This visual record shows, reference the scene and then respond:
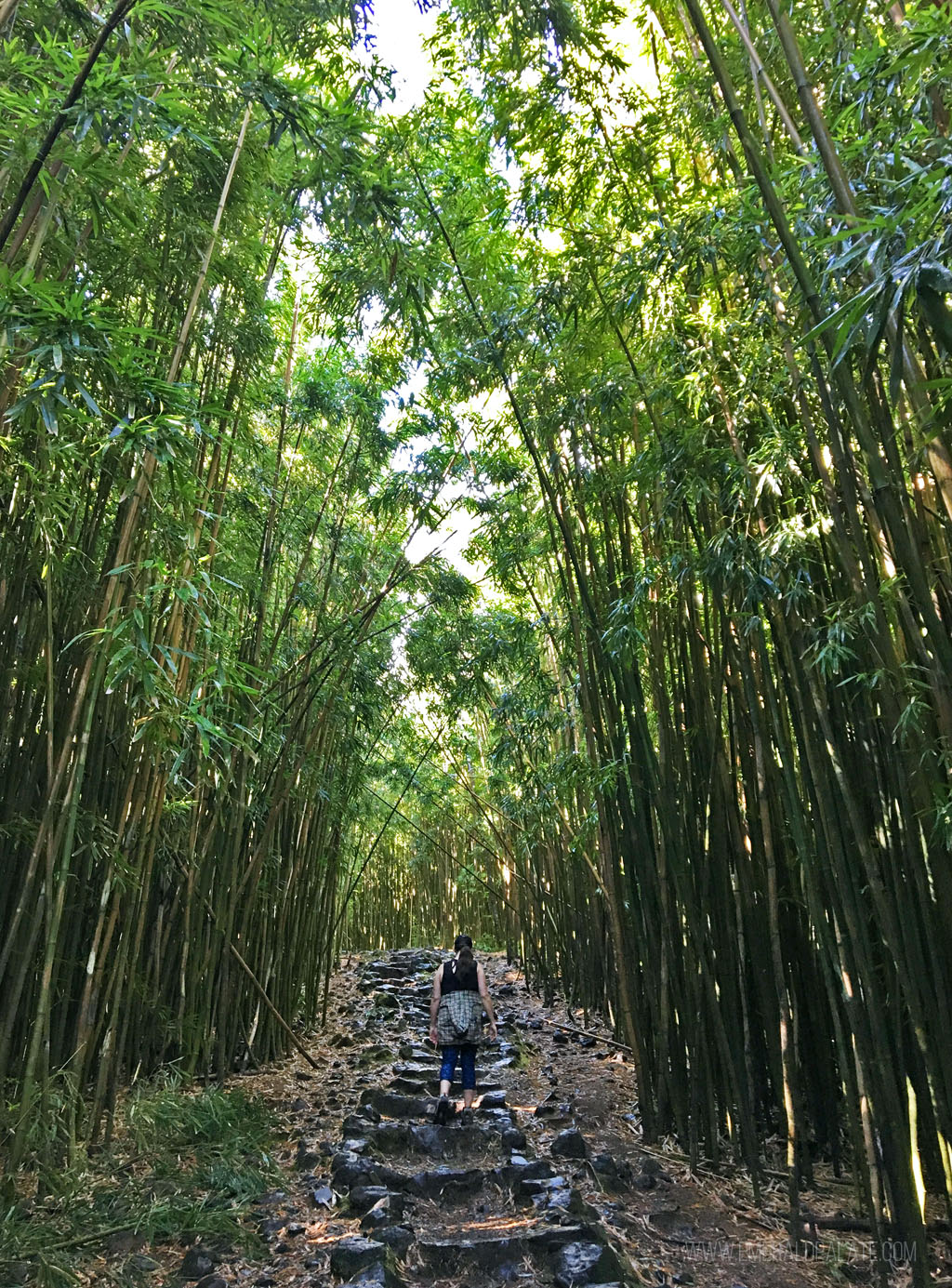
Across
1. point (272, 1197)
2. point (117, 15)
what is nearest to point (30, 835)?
point (272, 1197)

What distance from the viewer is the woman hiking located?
3756 millimetres

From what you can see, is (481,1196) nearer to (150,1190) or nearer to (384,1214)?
(384,1214)

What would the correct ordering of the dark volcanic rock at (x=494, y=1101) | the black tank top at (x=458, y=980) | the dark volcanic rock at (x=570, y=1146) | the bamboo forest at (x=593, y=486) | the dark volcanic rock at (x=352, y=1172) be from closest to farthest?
the bamboo forest at (x=593, y=486), the dark volcanic rock at (x=352, y=1172), the dark volcanic rock at (x=570, y=1146), the dark volcanic rock at (x=494, y=1101), the black tank top at (x=458, y=980)

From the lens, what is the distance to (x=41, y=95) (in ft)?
6.00

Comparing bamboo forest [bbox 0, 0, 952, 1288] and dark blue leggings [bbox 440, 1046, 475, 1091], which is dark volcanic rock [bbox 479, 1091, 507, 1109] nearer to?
dark blue leggings [bbox 440, 1046, 475, 1091]

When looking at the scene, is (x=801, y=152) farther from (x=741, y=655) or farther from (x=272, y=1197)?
(x=272, y=1197)

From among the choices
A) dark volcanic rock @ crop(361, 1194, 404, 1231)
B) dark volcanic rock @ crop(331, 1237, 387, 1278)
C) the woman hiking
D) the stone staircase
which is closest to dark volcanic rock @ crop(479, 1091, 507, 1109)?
the stone staircase

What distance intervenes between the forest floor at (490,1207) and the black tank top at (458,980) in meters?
0.54

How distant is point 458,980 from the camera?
13.2 ft

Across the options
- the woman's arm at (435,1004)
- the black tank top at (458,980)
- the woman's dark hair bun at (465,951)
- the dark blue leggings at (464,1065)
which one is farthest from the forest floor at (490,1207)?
the woman's dark hair bun at (465,951)

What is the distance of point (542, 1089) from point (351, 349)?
4.62m

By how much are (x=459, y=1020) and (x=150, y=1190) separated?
1.75 metres

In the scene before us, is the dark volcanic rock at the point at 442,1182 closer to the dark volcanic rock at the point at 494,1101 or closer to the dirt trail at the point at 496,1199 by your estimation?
the dirt trail at the point at 496,1199

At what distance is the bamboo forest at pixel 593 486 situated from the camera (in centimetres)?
185
